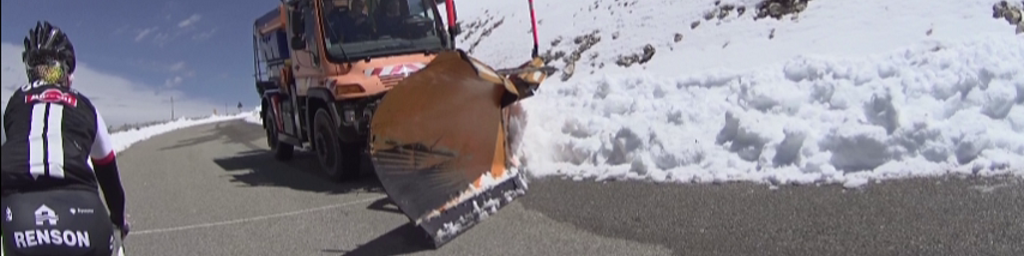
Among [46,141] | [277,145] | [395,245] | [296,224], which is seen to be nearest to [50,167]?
[46,141]

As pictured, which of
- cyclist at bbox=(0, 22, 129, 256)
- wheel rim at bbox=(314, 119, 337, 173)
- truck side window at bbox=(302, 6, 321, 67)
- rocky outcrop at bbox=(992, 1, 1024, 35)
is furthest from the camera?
rocky outcrop at bbox=(992, 1, 1024, 35)

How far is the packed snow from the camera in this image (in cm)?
677

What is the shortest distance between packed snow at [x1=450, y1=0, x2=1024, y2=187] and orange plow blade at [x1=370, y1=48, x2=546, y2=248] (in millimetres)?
1226

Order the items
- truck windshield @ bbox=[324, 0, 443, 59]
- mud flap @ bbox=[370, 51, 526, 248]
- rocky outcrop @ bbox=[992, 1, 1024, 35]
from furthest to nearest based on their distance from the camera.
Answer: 1. rocky outcrop @ bbox=[992, 1, 1024, 35]
2. truck windshield @ bbox=[324, 0, 443, 59]
3. mud flap @ bbox=[370, 51, 526, 248]

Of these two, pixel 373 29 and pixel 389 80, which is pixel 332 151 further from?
pixel 373 29

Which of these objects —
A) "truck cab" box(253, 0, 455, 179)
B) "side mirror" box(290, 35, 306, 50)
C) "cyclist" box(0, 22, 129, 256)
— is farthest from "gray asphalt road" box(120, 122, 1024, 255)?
"cyclist" box(0, 22, 129, 256)

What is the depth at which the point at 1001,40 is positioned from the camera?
8023mm

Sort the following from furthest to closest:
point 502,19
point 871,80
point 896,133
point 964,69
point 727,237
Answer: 1. point 502,19
2. point 871,80
3. point 964,69
4. point 896,133
5. point 727,237

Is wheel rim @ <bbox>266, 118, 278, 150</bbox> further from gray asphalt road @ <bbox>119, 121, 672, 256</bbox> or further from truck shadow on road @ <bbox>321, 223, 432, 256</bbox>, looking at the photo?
truck shadow on road @ <bbox>321, 223, 432, 256</bbox>

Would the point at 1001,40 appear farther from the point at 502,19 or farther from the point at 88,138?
the point at 502,19

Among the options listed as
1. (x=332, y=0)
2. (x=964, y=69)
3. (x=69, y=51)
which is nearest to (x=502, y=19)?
(x=332, y=0)

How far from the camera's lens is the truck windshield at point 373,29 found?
9.19 meters

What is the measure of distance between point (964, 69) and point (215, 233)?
648 cm

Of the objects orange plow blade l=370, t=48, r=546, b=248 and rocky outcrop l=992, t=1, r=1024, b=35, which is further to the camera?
rocky outcrop l=992, t=1, r=1024, b=35
